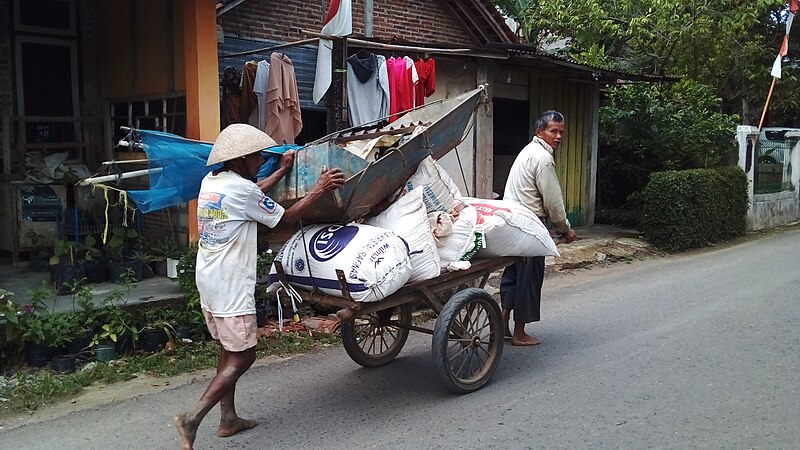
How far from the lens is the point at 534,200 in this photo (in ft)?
19.1

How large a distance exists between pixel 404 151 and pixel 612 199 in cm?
1178

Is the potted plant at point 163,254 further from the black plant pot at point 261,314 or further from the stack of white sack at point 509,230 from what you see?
the stack of white sack at point 509,230

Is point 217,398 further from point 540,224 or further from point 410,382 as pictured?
point 540,224

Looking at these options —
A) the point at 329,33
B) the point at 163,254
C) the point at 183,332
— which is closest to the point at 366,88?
the point at 329,33

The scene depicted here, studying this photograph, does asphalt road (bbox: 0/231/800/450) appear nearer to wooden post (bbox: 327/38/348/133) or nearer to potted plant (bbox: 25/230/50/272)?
wooden post (bbox: 327/38/348/133)

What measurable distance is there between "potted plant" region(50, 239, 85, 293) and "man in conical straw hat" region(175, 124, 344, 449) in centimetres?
356

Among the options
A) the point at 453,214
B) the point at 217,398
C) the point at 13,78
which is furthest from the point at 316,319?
the point at 13,78

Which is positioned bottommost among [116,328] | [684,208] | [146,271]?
[116,328]

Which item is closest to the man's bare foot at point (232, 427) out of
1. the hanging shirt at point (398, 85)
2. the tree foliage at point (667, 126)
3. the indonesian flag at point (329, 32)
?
the indonesian flag at point (329, 32)

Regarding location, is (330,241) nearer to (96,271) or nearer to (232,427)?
(232,427)

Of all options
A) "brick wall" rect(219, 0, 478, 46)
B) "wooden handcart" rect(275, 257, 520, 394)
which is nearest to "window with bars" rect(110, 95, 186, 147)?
"brick wall" rect(219, 0, 478, 46)

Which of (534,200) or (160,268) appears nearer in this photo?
(534,200)

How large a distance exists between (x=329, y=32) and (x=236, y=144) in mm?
3543

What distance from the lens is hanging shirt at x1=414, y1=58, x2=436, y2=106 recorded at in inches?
350
